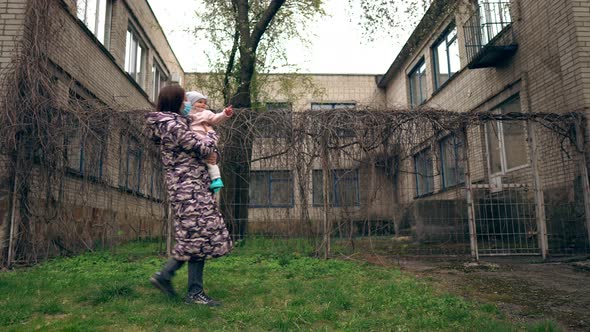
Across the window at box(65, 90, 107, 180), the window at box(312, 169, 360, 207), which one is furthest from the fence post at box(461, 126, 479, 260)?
the window at box(65, 90, 107, 180)

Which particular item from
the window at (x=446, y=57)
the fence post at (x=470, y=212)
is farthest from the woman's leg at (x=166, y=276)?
the window at (x=446, y=57)

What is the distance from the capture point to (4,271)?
582 centimetres

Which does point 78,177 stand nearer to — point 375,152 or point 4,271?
point 4,271

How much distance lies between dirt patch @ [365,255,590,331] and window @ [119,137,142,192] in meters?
4.06

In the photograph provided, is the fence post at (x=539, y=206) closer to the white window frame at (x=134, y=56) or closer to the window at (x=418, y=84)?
the window at (x=418, y=84)

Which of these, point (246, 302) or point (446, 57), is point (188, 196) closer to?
point (246, 302)

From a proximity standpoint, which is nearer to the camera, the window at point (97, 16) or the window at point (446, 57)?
the window at point (97, 16)

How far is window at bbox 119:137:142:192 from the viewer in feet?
23.3

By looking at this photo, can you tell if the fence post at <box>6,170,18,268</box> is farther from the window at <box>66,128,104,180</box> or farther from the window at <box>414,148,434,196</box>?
the window at <box>414,148,434,196</box>

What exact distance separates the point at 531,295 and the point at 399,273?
5.26ft

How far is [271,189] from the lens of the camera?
7.22 metres

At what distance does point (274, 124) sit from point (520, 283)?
4.16m

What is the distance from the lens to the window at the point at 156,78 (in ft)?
57.0

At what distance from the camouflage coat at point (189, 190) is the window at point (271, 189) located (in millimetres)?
3266
